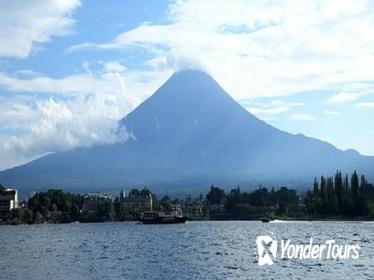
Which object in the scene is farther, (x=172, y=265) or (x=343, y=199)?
(x=343, y=199)

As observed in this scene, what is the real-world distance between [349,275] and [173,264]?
17.0m

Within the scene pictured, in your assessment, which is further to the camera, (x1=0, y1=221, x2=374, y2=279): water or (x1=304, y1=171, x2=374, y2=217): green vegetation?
(x1=304, y1=171, x2=374, y2=217): green vegetation

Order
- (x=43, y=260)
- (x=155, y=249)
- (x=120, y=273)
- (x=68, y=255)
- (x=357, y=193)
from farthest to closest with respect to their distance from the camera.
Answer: (x=357, y=193) < (x=155, y=249) < (x=68, y=255) < (x=43, y=260) < (x=120, y=273)

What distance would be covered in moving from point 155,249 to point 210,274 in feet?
99.0

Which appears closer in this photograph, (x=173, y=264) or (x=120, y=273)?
(x=120, y=273)

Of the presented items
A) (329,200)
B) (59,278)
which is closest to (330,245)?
(59,278)

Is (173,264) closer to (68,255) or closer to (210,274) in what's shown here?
(210,274)

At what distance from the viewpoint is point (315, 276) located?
49844 mm

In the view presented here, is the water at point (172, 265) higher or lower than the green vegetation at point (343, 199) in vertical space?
lower

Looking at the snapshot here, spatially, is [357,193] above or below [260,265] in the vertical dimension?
above

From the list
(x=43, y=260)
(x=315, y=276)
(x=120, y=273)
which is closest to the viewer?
(x=315, y=276)

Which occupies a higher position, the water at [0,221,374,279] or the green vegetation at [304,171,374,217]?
the green vegetation at [304,171,374,217]

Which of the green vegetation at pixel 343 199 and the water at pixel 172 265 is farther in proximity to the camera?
the green vegetation at pixel 343 199

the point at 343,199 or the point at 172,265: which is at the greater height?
the point at 343,199
